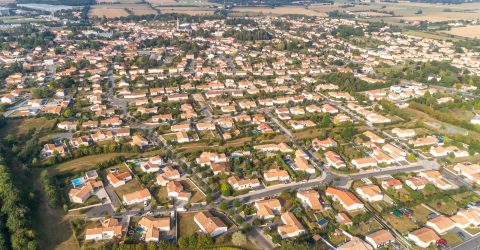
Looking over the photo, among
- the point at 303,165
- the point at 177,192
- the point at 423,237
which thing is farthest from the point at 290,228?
the point at 177,192

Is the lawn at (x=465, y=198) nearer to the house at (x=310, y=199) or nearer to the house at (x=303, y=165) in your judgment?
the house at (x=310, y=199)

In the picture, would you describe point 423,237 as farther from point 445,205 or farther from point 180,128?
point 180,128

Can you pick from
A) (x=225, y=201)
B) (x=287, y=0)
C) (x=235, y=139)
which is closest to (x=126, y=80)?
(x=235, y=139)

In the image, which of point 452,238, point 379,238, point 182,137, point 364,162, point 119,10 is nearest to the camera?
point 379,238

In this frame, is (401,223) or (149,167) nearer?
(401,223)

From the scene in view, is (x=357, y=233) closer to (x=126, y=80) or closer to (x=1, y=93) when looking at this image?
(x=126, y=80)

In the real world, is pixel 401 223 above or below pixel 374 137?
below

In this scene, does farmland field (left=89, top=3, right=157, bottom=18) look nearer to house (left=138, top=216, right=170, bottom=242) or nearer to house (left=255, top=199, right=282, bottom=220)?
house (left=138, top=216, right=170, bottom=242)

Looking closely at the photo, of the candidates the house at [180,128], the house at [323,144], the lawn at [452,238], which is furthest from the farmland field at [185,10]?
the lawn at [452,238]
